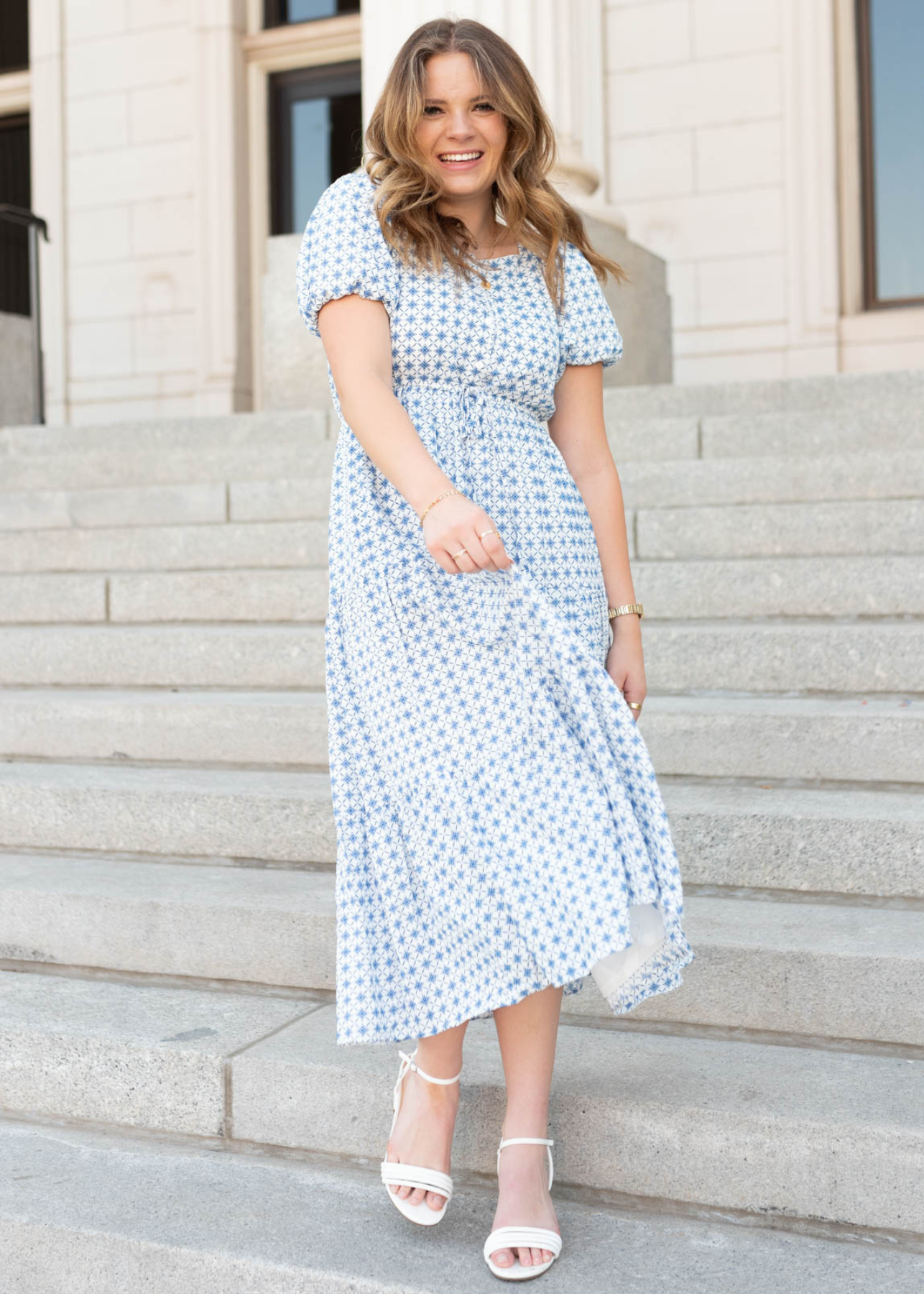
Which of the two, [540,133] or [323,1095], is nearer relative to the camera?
[540,133]

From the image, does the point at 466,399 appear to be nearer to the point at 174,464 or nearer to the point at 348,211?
the point at 348,211

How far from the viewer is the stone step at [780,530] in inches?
149

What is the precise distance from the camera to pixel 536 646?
184 cm

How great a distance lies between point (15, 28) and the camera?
1022cm

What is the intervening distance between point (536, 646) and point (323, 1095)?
898 mm

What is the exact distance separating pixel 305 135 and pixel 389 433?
8.56 meters

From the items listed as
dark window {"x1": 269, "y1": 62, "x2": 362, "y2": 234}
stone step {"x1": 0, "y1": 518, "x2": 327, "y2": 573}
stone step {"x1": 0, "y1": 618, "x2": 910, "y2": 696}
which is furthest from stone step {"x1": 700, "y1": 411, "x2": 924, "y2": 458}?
dark window {"x1": 269, "y1": 62, "x2": 362, "y2": 234}

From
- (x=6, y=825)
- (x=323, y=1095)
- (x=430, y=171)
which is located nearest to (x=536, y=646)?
(x=430, y=171)

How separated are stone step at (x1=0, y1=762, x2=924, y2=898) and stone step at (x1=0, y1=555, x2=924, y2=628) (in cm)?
75

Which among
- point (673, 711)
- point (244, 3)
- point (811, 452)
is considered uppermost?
point (244, 3)

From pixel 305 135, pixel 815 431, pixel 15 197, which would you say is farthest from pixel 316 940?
pixel 15 197

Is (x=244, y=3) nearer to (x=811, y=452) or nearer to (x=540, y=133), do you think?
(x=811, y=452)

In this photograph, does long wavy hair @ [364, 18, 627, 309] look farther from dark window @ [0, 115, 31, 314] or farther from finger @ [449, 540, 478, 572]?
dark window @ [0, 115, 31, 314]

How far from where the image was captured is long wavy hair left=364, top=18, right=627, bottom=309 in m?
1.85
